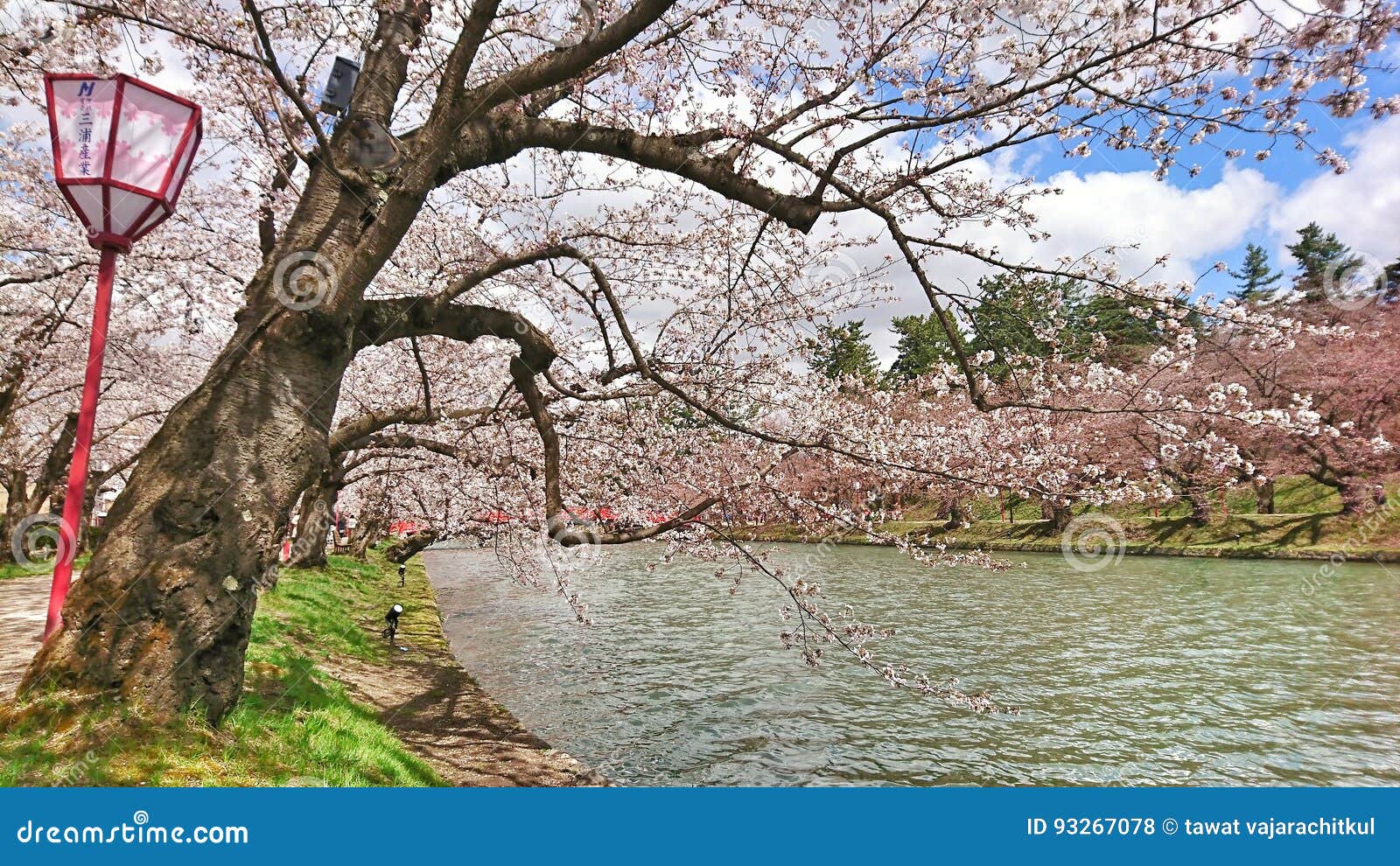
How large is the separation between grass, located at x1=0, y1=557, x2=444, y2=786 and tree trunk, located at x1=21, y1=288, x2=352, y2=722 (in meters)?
0.16

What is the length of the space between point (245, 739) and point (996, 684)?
10.2 metres

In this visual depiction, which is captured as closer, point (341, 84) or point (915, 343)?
point (341, 84)

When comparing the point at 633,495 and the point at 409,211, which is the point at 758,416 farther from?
the point at 409,211

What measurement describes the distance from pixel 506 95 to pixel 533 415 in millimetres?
2313

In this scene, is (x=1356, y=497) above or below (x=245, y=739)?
above

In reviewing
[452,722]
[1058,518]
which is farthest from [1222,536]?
[452,722]

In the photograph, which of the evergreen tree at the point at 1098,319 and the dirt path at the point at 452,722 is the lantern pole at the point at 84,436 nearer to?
the dirt path at the point at 452,722

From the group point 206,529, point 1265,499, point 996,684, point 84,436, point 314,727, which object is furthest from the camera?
point 1265,499

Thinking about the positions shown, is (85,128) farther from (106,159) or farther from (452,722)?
(452,722)

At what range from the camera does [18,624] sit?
→ 7.78m

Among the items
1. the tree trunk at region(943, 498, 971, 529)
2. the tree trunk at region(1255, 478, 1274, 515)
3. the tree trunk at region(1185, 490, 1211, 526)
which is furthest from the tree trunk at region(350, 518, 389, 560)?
the tree trunk at region(1255, 478, 1274, 515)

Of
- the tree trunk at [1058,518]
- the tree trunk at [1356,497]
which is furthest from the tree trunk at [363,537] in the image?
the tree trunk at [1356,497]

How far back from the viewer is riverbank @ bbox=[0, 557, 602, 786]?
3.38 meters

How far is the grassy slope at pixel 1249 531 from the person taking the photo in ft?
76.2
